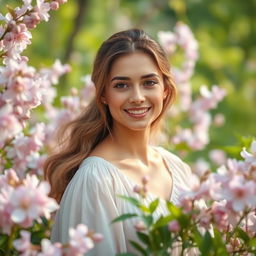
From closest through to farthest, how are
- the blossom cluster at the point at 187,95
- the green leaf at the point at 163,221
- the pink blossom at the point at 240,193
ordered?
the pink blossom at the point at 240,193
the green leaf at the point at 163,221
the blossom cluster at the point at 187,95

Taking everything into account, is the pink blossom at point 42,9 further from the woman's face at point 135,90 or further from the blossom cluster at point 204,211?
the blossom cluster at point 204,211

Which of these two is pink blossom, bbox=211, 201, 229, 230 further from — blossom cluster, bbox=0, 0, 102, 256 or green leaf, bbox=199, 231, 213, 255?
blossom cluster, bbox=0, 0, 102, 256

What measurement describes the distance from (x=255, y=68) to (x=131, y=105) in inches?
266

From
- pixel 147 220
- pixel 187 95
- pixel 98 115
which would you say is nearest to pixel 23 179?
pixel 147 220

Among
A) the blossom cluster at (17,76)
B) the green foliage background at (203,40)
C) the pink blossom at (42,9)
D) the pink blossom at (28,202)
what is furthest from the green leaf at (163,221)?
the green foliage background at (203,40)

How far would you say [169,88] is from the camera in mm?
2811

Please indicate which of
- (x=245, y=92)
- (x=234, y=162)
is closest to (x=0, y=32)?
(x=234, y=162)

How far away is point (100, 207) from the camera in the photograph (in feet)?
7.89

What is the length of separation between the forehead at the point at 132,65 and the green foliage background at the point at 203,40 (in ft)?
13.6

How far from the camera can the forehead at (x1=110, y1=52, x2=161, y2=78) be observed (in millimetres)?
2564

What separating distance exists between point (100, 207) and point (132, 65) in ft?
1.89

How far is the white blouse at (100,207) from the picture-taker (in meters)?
2.39

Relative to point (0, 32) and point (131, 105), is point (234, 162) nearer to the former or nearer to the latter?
point (131, 105)

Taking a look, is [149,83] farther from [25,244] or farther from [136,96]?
[25,244]
